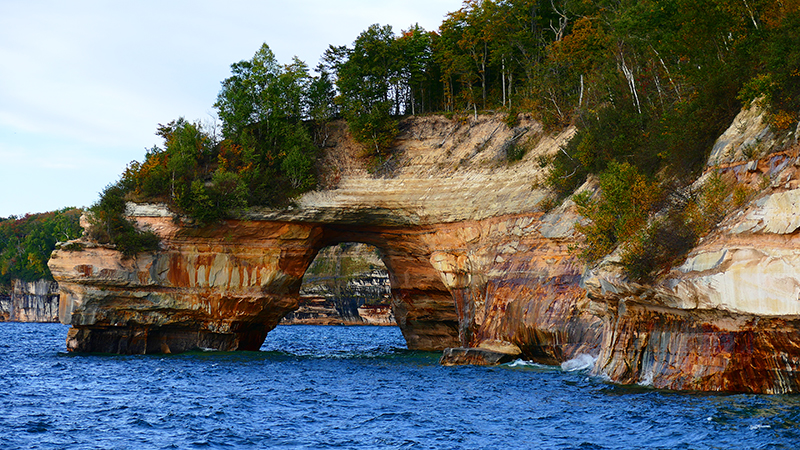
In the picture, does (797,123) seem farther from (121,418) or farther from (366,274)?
(366,274)

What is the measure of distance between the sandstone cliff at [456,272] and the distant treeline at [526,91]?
1.52m

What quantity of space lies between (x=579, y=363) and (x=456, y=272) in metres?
12.9

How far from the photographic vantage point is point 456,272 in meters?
39.3

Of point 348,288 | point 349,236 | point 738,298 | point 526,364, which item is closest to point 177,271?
point 349,236

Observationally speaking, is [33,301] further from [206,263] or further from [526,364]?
[526,364]

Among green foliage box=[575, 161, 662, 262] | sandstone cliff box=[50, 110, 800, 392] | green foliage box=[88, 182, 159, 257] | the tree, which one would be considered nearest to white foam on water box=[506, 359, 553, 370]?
sandstone cliff box=[50, 110, 800, 392]

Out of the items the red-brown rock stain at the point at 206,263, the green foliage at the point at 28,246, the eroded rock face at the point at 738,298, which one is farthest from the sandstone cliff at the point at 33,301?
the eroded rock face at the point at 738,298

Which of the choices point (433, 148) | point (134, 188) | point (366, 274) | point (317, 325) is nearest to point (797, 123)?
point (433, 148)

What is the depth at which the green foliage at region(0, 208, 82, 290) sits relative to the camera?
10388 centimetres

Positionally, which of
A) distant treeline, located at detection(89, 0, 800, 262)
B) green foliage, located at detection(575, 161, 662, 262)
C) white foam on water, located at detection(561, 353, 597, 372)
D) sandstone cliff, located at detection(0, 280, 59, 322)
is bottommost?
sandstone cliff, located at detection(0, 280, 59, 322)

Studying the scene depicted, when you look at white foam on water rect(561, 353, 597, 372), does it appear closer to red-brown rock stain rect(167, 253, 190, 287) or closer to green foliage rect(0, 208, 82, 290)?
red-brown rock stain rect(167, 253, 190, 287)

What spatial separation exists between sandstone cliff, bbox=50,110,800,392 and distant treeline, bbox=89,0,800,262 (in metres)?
1.52

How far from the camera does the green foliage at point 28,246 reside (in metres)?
104

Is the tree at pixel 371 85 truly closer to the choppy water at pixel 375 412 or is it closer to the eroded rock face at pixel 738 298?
the choppy water at pixel 375 412
